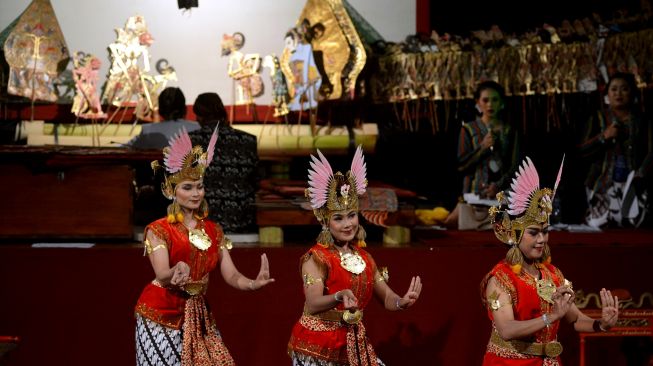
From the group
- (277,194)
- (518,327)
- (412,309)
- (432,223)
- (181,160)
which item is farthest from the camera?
(432,223)

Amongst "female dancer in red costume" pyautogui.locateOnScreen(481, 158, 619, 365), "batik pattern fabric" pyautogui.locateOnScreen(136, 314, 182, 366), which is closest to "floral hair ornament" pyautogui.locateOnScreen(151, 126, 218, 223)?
"batik pattern fabric" pyautogui.locateOnScreen(136, 314, 182, 366)

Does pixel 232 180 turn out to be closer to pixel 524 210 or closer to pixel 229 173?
pixel 229 173

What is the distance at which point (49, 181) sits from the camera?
553cm

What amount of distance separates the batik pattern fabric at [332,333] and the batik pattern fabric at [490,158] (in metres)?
2.54

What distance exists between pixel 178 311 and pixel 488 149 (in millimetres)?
2750

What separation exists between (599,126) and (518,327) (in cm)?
293

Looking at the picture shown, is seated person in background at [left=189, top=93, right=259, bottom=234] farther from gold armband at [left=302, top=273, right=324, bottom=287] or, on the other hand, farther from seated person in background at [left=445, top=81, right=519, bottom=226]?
gold armband at [left=302, top=273, right=324, bottom=287]

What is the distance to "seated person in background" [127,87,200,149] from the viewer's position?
19.2 ft

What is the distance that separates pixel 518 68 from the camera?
21.8 ft

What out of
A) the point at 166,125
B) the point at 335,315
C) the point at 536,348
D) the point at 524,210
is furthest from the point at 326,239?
the point at 166,125

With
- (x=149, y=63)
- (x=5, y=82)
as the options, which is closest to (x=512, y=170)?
(x=149, y=63)

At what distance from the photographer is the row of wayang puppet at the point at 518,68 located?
251 inches

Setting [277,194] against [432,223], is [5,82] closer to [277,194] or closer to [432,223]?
[277,194]

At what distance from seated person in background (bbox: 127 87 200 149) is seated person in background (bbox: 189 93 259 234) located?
1.55 feet
